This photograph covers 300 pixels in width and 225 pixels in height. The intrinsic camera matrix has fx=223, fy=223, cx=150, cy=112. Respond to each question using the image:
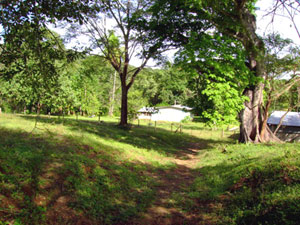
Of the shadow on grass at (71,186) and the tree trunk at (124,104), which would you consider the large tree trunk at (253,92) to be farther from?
the tree trunk at (124,104)

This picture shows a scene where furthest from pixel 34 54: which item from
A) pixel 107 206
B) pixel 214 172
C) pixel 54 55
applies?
pixel 214 172

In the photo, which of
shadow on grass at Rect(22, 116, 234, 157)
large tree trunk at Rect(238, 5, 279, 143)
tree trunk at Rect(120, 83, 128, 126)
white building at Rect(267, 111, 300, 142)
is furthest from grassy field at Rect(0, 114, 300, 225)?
white building at Rect(267, 111, 300, 142)

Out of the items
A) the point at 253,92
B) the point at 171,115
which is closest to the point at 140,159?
the point at 253,92

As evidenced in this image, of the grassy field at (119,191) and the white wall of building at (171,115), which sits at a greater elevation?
the white wall of building at (171,115)

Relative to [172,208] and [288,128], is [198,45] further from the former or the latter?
[288,128]

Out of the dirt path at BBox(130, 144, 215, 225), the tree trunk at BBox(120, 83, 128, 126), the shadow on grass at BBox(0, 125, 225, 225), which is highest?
the tree trunk at BBox(120, 83, 128, 126)

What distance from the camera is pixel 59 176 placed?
A: 21.6 feet

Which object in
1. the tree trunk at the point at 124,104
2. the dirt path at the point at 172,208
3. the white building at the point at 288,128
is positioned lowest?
the dirt path at the point at 172,208

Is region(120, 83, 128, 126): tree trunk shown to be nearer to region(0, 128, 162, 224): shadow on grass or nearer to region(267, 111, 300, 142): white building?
region(0, 128, 162, 224): shadow on grass

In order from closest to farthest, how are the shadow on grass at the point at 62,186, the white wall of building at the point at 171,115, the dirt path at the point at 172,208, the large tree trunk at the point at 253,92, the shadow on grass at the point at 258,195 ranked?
the shadow on grass at the point at 258,195 < the shadow on grass at the point at 62,186 < the dirt path at the point at 172,208 < the large tree trunk at the point at 253,92 < the white wall of building at the point at 171,115

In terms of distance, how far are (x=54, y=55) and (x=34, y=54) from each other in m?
0.74


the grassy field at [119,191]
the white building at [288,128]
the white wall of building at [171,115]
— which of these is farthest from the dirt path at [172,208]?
the white wall of building at [171,115]

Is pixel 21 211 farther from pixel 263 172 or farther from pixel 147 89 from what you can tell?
pixel 147 89

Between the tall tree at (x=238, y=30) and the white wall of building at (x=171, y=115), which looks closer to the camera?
the tall tree at (x=238, y=30)
